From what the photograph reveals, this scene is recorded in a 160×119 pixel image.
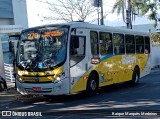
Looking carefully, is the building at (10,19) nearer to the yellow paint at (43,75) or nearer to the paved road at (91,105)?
the paved road at (91,105)

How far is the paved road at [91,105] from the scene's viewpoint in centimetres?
1035

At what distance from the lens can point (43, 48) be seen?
13203 millimetres

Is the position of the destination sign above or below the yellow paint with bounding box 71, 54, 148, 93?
above

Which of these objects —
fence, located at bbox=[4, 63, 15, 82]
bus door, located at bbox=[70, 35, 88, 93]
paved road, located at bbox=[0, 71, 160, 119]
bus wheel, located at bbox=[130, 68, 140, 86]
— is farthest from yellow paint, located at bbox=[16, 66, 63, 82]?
fence, located at bbox=[4, 63, 15, 82]

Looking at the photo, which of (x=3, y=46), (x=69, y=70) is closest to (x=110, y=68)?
(x=69, y=70)

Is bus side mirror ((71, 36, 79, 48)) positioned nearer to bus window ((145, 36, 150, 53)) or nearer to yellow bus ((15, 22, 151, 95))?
yellow bus ((15, 22, 151, 95))

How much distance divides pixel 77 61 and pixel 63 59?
833 millimetres

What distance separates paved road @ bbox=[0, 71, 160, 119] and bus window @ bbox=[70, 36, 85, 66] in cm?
148

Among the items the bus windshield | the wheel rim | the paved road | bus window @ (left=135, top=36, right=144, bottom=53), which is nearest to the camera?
the paved road

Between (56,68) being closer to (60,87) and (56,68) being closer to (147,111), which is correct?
(60,87)

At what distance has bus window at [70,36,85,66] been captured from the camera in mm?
13203

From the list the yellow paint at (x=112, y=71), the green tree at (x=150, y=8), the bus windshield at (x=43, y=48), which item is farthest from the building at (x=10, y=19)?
the green tree at (x=150, y=8)

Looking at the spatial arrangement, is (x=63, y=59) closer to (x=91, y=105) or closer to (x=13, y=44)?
(x=91, y=105)

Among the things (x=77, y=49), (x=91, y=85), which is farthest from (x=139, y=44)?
(x=77, y=49)
